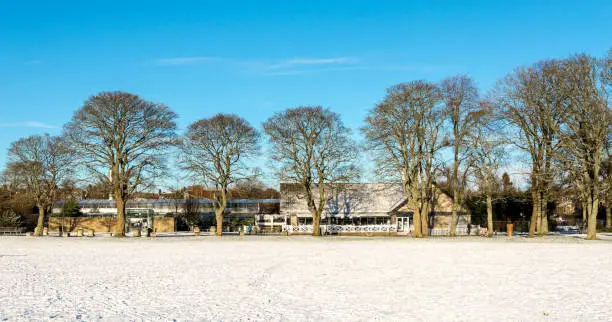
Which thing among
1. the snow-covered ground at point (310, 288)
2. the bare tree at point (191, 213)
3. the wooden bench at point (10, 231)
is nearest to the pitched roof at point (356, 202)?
the bare tree at point (191, 213)

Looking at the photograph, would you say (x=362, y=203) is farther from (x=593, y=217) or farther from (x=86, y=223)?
(x=86, y=223)

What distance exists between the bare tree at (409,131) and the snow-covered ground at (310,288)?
19575mm

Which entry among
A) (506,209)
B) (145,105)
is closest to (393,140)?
(145,105)

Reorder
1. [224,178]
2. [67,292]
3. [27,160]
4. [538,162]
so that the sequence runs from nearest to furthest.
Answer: [67,292] → [538,162] → [224,178] → [27,160]

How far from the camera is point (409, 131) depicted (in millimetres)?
44469

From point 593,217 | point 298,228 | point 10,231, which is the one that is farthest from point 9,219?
point 593,217

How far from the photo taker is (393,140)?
4491 cm

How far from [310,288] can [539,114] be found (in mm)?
29493

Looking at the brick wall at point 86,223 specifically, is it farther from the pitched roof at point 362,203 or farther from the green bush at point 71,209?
the pitched roof at point 362,203

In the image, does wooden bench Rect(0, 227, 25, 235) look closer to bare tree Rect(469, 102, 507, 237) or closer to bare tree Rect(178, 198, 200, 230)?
bare tree Rect(178, 198, 200, 230)

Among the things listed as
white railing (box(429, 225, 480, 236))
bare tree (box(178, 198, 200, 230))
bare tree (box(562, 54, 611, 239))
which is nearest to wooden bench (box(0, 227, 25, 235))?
bare tree (box(178, 198, 200, 230))

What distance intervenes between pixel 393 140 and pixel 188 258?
23.4 m

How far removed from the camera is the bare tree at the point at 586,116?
3678 centimetres

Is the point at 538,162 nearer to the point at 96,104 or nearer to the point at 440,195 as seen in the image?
the point at 440,195
